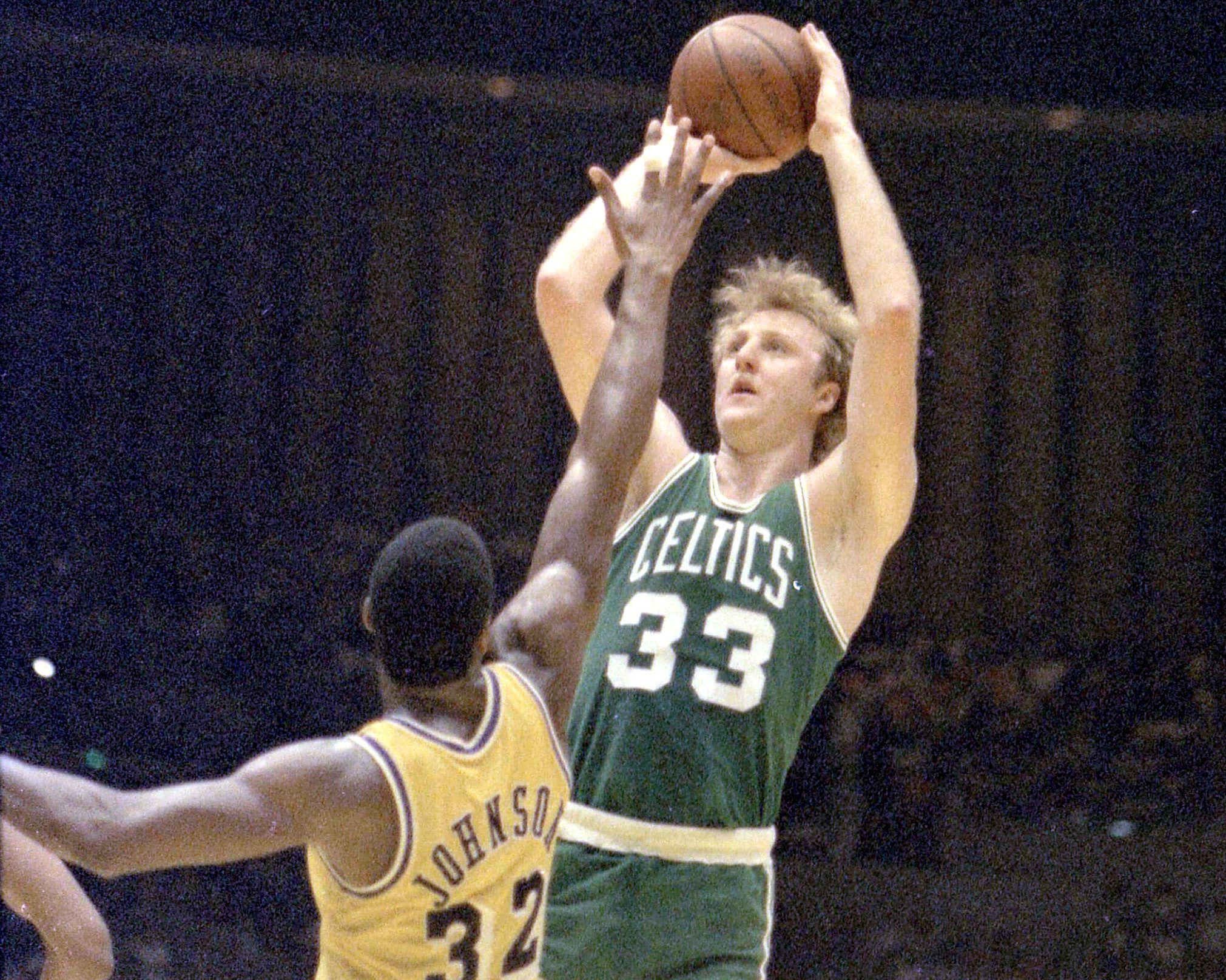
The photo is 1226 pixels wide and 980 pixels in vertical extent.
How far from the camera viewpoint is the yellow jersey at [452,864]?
1.93 metres

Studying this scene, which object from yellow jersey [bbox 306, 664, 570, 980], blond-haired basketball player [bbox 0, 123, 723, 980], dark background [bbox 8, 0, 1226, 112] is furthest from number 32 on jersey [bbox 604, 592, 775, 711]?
dark background [bbox 8, 0, 1226, 112]

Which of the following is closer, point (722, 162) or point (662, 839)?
point (662, 839)

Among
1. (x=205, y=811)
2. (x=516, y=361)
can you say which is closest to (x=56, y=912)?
(x=205, y=811)

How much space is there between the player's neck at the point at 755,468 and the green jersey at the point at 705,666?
13 cm

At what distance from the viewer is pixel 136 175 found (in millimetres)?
9000

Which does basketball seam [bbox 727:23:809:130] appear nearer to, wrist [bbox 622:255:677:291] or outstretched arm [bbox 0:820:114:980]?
wrist [bbox 622:255:677:291]

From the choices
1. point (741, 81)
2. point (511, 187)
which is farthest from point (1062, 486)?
point (741, 81)

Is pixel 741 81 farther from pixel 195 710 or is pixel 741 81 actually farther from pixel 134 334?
pixel 134 334

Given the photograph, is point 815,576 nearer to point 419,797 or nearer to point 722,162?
point 722,162

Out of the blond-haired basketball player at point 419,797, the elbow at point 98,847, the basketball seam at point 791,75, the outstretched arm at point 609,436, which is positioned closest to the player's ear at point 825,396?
the basketball seam at point 791,75

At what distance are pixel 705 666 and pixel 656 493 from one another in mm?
428

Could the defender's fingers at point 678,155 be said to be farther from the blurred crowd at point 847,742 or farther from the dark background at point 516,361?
the dark background at point 516,361

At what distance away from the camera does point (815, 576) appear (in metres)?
3.13

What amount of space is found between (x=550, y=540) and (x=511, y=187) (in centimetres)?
695
